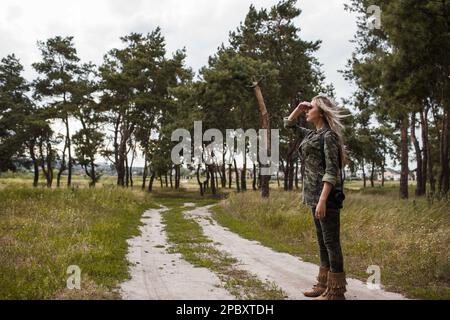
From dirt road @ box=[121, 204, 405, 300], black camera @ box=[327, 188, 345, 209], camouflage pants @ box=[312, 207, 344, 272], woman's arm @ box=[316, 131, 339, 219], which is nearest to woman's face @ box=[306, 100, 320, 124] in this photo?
woman's arm @ box=[316, 131, 339, 219]

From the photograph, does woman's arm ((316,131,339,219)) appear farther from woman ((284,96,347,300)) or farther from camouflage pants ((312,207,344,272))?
camouflage pants ((312,207,344,272))

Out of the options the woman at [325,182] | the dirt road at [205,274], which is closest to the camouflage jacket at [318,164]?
the woman at [325,182]

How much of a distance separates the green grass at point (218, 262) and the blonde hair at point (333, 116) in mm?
2195

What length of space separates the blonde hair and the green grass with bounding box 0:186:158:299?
11.7ft

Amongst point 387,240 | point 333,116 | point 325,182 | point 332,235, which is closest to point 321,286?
point 332,235

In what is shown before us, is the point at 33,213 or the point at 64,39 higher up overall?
the point at 64,39

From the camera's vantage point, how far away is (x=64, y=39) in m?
43.7

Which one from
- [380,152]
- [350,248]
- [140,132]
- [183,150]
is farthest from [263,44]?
[380,152]

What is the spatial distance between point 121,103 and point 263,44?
61.3 ft

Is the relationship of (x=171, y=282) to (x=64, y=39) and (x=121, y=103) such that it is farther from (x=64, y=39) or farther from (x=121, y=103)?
(x=64, y=39)

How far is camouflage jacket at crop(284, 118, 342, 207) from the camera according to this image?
15.3ft

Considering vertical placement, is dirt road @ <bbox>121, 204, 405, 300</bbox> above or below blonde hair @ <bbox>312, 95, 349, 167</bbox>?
below

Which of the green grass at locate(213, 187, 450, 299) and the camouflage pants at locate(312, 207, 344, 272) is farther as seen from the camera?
the green grass at locate(213, 187, 450, 299)

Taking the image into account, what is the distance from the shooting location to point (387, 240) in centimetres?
891
